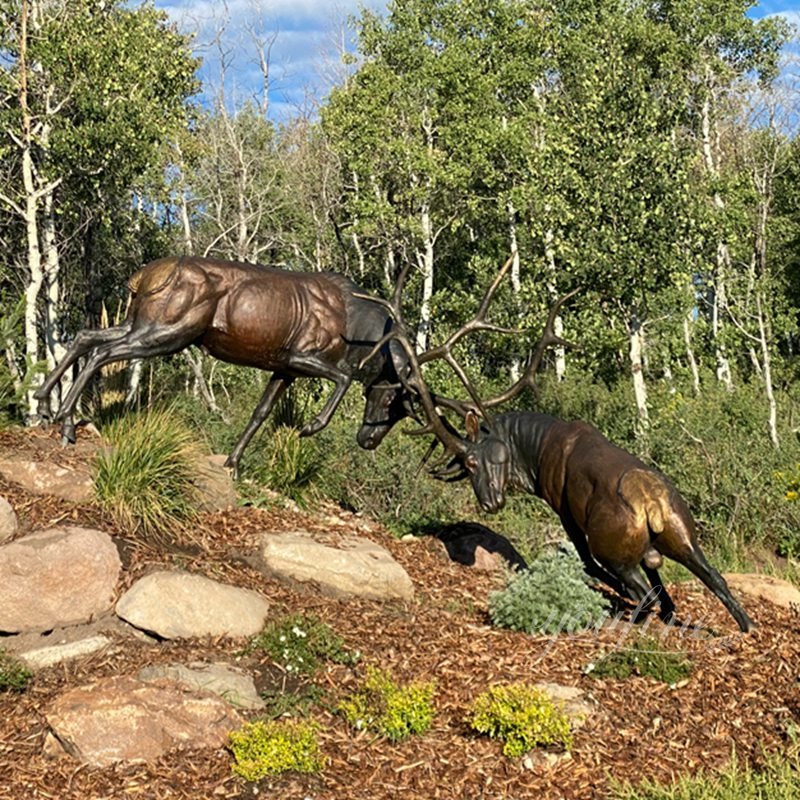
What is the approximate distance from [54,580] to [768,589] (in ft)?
19.3

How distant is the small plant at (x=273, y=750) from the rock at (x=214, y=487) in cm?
360

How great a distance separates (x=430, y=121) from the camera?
84.3 ft

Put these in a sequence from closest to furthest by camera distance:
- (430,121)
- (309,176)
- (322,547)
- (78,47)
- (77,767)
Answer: (77,767)
(322,547)
(78,47)
(430,121)
(309,176)

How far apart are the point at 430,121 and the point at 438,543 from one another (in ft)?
61.0

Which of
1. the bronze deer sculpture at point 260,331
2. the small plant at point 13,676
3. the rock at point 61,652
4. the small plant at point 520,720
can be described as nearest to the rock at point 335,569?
the bronze deer sculpture at point 260,331

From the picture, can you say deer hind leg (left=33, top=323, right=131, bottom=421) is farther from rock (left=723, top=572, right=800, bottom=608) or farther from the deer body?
rock (left=723, top=572, right=800, bottom=608)

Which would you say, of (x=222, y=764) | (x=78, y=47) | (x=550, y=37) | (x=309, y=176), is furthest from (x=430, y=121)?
(x=222, y=764)

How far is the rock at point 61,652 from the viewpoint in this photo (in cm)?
629

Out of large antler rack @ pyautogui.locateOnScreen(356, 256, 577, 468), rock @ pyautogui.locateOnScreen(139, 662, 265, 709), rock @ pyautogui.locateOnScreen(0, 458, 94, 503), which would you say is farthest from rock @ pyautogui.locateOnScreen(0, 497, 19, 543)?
large antler rack @ pyautogui.locateOnScreen(356, 256, 577, 468)

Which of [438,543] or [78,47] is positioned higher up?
[78,47]

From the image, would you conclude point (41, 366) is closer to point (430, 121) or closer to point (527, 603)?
point (527, 603)

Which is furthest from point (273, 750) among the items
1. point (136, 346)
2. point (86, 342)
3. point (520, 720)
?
point (86, 342)

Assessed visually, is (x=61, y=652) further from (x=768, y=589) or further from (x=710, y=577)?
(x=768, y=589)

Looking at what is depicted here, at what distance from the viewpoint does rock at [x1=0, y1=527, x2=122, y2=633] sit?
21.3 ft
